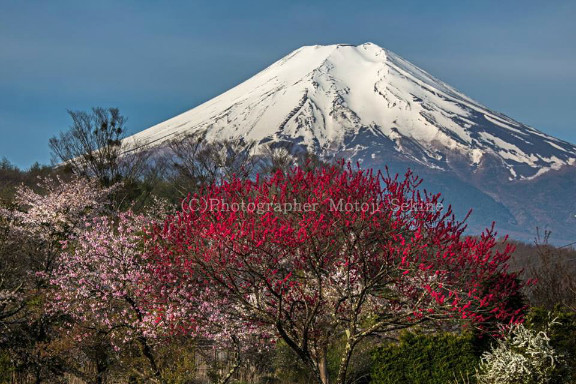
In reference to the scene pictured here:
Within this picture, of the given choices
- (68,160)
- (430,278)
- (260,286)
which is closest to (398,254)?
(430,278)

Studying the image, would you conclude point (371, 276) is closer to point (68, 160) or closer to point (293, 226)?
point (293, 226)

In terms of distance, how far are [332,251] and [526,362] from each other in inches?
154

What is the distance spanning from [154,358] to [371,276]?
517 cm

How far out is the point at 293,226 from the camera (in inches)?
405

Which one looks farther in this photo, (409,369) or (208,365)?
(208,365)

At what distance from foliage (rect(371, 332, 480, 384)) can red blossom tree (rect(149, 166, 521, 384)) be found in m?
2.49

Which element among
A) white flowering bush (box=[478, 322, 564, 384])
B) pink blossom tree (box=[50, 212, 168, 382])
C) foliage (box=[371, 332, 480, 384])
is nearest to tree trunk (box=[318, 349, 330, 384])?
foliage (box=[371, 332, 480, 384])

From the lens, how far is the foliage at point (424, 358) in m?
13.5

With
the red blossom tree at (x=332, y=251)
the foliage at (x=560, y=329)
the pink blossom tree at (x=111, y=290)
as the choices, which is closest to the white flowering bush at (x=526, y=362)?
the foliage at (x=560, y=329)

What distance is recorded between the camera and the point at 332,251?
10320 mm

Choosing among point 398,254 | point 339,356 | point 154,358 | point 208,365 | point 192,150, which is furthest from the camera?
point 192,150

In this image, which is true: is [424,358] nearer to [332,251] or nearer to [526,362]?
[526,362]

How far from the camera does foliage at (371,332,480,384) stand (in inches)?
533

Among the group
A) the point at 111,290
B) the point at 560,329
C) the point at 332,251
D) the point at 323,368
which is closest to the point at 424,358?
the point at 323,368
